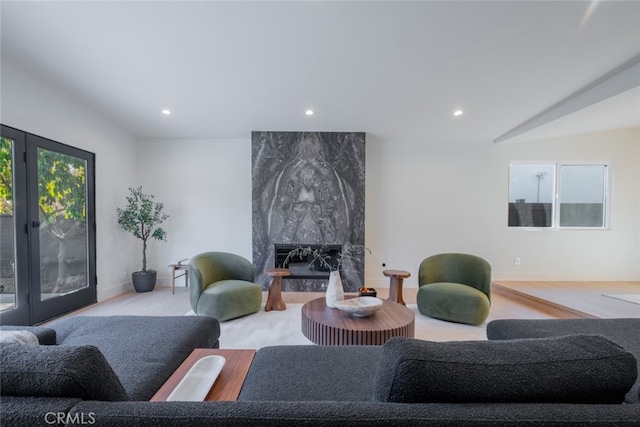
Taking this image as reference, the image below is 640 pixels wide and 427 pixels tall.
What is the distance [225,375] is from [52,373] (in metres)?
0.72

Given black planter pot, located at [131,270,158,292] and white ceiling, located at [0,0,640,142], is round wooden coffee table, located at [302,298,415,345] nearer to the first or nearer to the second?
white ceiling, located at [0,0,640,142]

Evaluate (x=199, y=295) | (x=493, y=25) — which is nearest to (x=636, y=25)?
(x=493, y=25)

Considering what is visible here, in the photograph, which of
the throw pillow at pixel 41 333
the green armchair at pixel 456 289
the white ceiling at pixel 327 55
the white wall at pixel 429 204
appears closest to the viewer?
the throw pillow at pixel 41 333

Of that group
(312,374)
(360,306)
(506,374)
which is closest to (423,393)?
(506,374)

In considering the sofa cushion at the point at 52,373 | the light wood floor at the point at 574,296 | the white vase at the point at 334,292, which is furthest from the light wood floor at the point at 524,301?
the sofa cushion at the point at 52,373

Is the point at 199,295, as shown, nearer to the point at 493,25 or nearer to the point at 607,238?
the point at 493,25

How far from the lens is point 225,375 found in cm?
128

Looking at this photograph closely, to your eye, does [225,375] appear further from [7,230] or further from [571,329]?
[7,230]

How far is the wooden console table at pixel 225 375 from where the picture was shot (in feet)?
3.69

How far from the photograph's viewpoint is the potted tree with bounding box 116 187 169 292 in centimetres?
424

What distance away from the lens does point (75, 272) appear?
3609 mm

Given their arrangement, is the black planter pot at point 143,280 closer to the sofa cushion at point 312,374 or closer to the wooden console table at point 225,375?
the wooden console table at point 225,375

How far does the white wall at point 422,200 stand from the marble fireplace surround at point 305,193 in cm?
42

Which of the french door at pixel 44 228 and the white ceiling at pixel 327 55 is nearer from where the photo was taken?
the white ceiling at pixel 327 55
